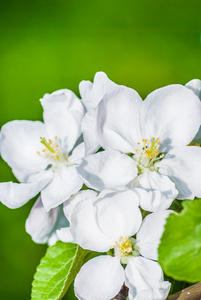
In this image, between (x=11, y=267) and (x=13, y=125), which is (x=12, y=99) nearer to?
(x=11, y=267)

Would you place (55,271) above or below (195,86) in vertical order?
below

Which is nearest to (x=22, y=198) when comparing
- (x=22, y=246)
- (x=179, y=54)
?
(x=22, y=246)

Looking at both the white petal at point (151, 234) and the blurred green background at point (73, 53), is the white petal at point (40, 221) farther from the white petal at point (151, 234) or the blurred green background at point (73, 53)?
the blurred green background at point (73, 53)

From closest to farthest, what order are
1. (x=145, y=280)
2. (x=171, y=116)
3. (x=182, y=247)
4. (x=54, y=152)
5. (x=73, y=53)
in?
1. (x=182, y=247)
2. (x=145, y=280)
3. (x=171, y=116)
4. (x=54, y=152)
5. (x=73, y=53)

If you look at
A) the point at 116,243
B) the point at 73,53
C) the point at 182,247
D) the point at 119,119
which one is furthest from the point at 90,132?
the point at 73,53

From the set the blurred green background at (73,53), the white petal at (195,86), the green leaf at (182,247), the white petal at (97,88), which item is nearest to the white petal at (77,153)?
the white petal at (97,88)

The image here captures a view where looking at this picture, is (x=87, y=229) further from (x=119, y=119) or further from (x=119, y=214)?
(x=119, y=119)

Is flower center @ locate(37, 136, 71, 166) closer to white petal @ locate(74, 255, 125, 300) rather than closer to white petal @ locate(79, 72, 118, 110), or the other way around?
white petal @ locate(79, 72, 118, 110)
